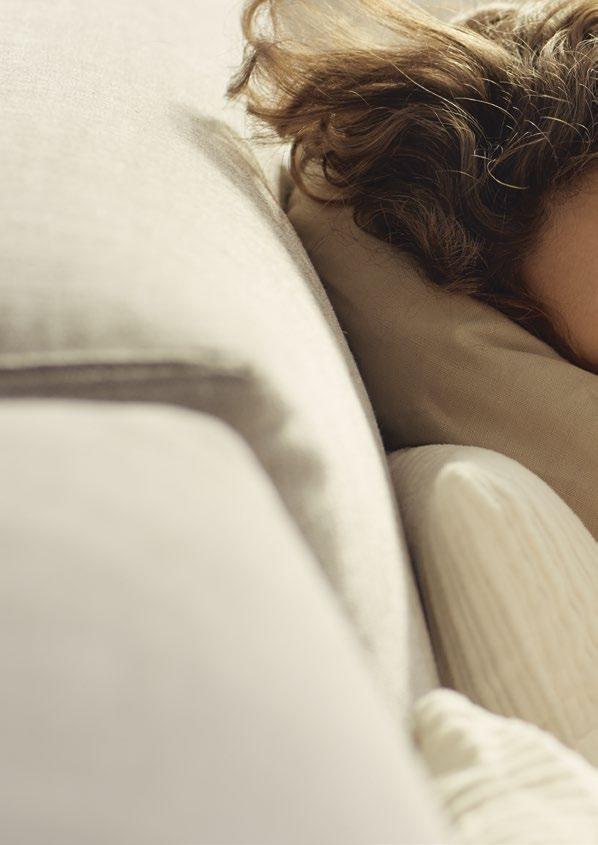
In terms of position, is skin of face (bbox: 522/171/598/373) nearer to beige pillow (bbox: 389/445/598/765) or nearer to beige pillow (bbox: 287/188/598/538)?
beige pillow (bbox: 287/188/598/538)

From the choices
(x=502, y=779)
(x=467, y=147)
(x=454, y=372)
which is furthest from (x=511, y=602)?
(x=467, y=147)

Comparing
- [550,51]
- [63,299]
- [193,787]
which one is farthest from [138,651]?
[550,51]

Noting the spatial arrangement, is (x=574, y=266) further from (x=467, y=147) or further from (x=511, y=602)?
(x=511, y=602)

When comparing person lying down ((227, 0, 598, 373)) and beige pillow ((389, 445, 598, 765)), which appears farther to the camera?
person lying down ((227, 0, 598, 373))

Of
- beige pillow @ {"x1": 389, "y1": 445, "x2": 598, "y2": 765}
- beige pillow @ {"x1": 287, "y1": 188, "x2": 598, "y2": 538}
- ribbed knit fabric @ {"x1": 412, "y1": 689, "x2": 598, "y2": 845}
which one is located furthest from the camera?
beige pillow @ {"x1": 287, "y1": 188, "x2": 598, "y2": 538}

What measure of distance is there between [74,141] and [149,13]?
39 cm

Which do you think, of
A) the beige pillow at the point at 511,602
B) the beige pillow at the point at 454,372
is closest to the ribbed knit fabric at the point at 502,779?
the beige pillow at the point at 511,602

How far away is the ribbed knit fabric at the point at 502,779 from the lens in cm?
33

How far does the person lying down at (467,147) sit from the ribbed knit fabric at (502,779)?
15.2 inches

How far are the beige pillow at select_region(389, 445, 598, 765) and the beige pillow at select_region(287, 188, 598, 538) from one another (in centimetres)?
15

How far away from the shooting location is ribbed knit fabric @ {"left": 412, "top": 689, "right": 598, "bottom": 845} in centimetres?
33

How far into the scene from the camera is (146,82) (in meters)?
0.66

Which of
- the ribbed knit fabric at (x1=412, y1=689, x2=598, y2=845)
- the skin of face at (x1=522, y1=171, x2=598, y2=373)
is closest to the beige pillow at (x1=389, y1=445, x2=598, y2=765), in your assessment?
the ribbed knit fabric at (x1=412, y1=689, x2=598, y2=845)

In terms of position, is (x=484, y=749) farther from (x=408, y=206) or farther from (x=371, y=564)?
(x=408, y=206)
